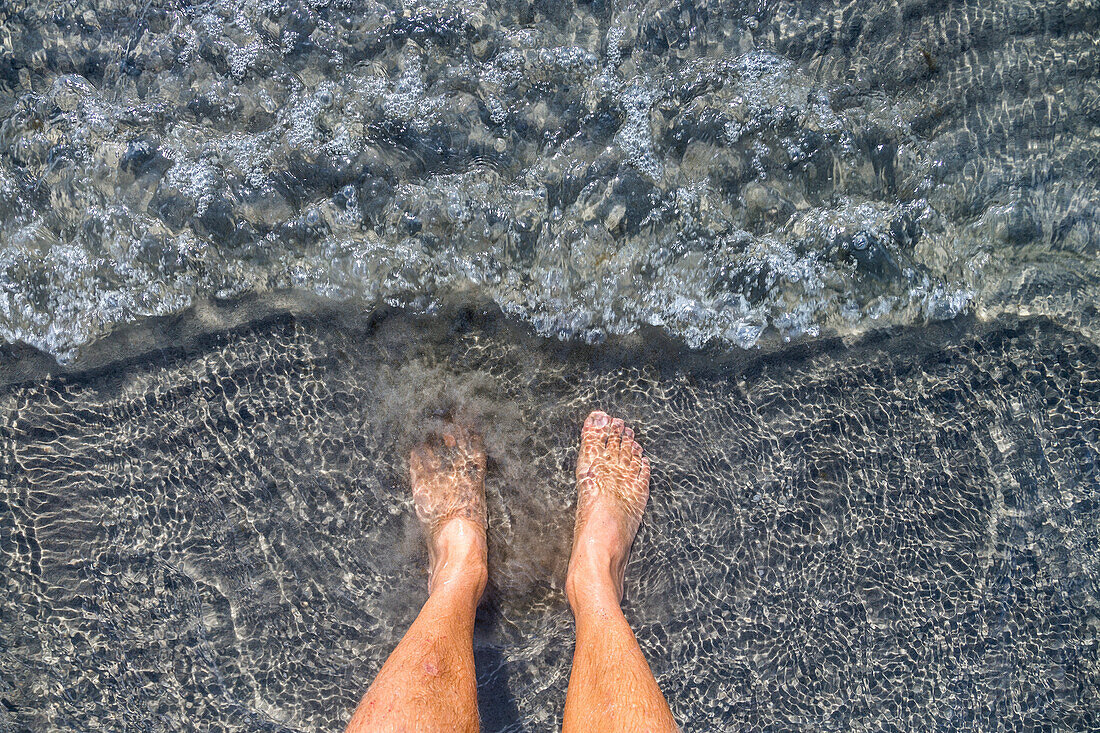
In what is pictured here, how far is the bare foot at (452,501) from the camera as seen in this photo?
1946mm

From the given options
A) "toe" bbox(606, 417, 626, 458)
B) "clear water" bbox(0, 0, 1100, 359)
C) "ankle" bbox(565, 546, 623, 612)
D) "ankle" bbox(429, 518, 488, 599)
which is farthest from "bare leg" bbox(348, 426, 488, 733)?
"clear water" bbox(0, 0, 1100, 359)

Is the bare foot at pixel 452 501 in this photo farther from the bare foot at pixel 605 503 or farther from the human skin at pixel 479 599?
the bare foot at pixel 605 503

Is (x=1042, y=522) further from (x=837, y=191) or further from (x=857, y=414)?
(x=837, y=191)

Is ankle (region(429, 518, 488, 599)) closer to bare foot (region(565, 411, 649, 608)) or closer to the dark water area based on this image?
the dark water area

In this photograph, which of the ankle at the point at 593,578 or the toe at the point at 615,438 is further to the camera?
the toe at the point at 615,438

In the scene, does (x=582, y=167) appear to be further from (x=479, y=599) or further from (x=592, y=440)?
(x=479, y=599)

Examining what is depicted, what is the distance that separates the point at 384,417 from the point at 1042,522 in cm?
203

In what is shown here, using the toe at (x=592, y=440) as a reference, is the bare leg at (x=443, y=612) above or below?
below

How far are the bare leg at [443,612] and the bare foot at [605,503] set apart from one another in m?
0.30

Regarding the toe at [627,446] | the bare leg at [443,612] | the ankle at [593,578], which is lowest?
the ankle at [593,578]

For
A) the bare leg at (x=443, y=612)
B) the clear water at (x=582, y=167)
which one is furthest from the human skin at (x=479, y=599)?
the clear water at (x=582, y=167)

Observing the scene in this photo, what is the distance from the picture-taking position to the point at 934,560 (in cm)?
199

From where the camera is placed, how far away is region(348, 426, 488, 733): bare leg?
155 centimetres

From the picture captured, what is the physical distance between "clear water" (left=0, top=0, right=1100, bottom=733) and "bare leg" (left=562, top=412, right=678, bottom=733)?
9cm
